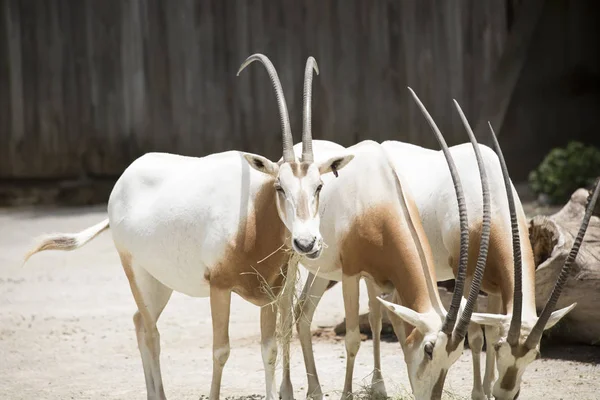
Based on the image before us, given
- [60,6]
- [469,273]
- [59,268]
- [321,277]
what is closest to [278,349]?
[321,277]

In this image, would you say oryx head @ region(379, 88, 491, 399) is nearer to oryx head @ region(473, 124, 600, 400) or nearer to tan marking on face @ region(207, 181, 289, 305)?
oryx head @ region(473, 124, 600, 400)

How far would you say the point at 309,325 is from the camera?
6355 mm

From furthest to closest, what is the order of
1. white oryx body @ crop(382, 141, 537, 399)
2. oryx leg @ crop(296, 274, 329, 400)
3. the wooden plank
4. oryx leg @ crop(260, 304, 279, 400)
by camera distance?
1. the wooden plank
2. oryx leg @ crop(296, 274, 329, 400)
3. white oryx body @ crop(382, 141, 537, 399)
4. oryx leg @ crop(260, 304, 279, 400)

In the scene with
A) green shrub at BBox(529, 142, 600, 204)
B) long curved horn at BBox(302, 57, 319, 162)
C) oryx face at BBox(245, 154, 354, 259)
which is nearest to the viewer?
oryx face at BBox(245, 154, 354, 259)

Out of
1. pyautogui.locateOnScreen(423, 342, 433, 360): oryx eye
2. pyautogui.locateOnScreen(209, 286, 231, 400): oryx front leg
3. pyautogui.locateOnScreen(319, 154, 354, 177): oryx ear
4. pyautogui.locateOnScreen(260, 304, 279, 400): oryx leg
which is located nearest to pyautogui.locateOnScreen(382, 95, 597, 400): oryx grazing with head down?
pyautogui.locateOnScreen(423, 342, 433, 360): oryx eye

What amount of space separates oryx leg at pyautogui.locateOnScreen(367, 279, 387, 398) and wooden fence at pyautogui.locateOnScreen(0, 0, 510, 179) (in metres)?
6.22

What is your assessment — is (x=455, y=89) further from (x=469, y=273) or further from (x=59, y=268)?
(x=469, y=273)

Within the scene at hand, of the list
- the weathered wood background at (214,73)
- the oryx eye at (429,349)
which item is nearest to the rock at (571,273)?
the oryx eye at (429,349)

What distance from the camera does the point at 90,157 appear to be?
13016 millimetres

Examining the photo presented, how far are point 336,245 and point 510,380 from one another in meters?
1.43

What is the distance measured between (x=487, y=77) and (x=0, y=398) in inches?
327

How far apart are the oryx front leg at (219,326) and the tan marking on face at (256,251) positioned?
0.17 feet

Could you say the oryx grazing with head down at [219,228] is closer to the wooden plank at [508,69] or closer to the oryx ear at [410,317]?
the oryx ear at [410,317]

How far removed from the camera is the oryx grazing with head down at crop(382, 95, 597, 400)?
495cm
